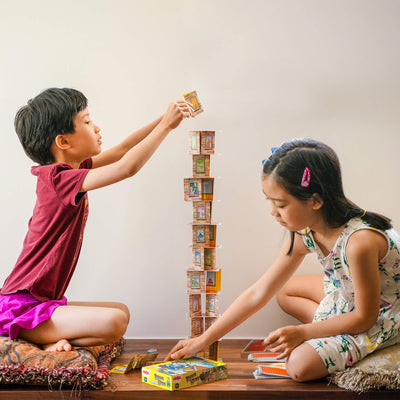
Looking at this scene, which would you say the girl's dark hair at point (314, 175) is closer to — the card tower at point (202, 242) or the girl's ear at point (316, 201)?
the girl's ear at point (316, 201)

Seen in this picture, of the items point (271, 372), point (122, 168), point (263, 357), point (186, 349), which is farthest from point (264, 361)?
point (122, 168)

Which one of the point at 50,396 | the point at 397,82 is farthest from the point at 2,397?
the point at 397,82

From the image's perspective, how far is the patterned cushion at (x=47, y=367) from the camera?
1.71 metres

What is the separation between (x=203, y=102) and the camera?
2.59 m

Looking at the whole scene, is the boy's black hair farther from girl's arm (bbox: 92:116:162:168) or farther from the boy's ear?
girl's arm (bbox: 92:116:162:168)

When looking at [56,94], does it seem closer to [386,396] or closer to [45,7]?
[45,7]

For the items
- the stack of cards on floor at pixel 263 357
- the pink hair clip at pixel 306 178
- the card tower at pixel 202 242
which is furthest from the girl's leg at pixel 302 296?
the pink hair clip at pixel 306 178

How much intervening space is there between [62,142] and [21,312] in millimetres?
683

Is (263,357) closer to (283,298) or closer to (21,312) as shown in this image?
(283,298)

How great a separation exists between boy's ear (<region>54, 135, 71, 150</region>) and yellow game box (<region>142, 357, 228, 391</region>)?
94 cm

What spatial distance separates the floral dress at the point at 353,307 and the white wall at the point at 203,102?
794 mm

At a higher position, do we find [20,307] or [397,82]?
[397,82]

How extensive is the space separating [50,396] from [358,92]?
194 centimetres

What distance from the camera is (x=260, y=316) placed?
260cm
